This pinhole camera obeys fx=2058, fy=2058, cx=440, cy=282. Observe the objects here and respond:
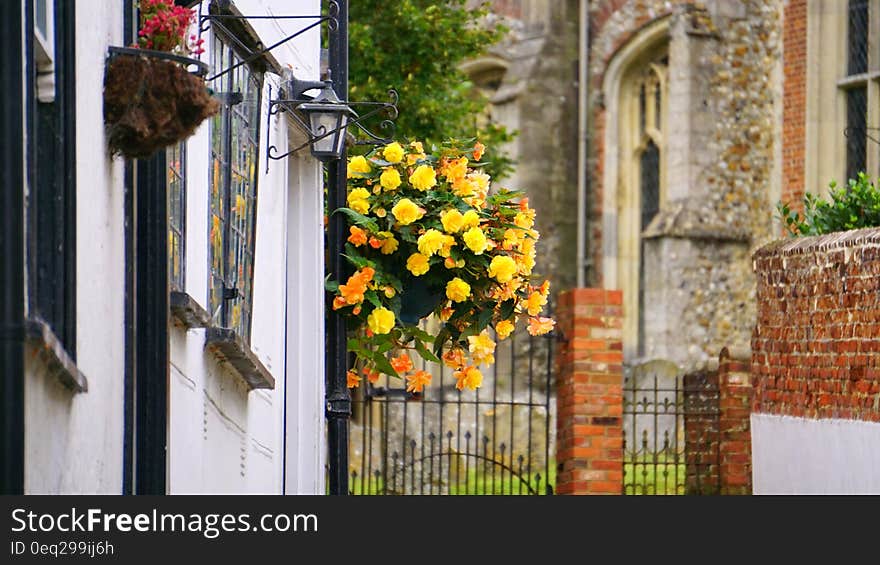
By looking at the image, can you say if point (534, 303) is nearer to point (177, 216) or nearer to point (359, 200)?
point (359, 200)

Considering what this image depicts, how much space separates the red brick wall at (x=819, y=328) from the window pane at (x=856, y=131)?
8644 mm

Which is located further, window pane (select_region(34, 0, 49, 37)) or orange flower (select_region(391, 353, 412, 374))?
orange flower (select_region(391, 353, 412, 374))

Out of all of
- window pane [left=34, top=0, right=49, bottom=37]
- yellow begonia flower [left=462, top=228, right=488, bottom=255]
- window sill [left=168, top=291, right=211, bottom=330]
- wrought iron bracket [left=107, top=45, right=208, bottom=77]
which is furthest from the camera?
yellow begonia flower [left=462, top=228, right=488, bottom=255]

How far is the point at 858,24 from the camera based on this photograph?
2258 cm

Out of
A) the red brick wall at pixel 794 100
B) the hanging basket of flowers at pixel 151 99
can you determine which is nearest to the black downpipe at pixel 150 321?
the hanging basket of flowers at pixel 151 99

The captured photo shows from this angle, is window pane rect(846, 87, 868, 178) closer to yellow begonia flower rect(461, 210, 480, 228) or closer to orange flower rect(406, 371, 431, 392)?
orange flower rect(406, 371, 431, 392)

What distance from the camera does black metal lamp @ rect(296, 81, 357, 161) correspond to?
9641mm

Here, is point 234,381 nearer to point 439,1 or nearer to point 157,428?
point 157,428

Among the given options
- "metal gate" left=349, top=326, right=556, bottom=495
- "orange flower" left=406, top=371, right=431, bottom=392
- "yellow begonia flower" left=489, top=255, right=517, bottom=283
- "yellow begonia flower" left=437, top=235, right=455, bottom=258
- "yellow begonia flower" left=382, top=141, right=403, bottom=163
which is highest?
"yellow begonia flower" left=382, top=141, right=403, bottom=163

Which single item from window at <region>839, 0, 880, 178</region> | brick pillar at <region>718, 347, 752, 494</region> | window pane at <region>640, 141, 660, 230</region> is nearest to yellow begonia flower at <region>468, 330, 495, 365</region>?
brick pillar at <region>718, 347, 752, 494</region>

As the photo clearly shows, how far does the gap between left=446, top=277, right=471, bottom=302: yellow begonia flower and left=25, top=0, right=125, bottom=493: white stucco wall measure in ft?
11.2

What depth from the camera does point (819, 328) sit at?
12797 millimetres

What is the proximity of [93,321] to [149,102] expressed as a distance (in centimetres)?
68

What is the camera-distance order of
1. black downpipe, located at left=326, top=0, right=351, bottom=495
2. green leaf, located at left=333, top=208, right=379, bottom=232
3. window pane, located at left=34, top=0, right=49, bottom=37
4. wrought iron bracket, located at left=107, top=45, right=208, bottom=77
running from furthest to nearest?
1. black downpipe, located at left=326, top=0, right=351, bottom=495
2. green leaf, located at left=333, top=208, right=379, bottom=232
3. wrought iron bracket, located at left=107, top=45, right=208, bottom=77
4. window pane, located at left=34, top=0, right=49, bottom=37
